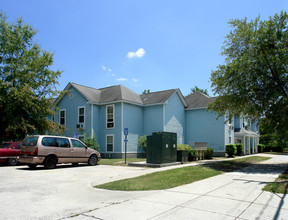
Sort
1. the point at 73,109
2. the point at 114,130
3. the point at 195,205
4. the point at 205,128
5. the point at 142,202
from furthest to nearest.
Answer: the point at 205,128 < the point at 73,109 < the point at 114,130 < the point at 142,202 < the point at 195,205

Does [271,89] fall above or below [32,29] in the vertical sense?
below

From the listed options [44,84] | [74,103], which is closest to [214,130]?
[74,103]

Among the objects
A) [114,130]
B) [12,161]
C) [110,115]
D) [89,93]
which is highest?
[89,93]

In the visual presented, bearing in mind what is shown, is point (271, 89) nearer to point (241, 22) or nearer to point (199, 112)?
point (241, 22)

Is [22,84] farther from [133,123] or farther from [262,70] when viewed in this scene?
[262,70]

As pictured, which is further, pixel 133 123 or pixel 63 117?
pixel 63 117

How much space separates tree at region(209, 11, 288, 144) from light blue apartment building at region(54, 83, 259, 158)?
10584 millimetres

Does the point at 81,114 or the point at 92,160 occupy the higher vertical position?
the point at 81,114

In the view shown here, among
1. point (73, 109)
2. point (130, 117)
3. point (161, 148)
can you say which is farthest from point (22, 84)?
point (161, 148)

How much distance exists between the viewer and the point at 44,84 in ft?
81.1

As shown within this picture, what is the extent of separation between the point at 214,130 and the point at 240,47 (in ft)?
43.9

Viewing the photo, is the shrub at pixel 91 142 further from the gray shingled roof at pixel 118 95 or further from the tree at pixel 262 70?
the tree at pixel 262 70

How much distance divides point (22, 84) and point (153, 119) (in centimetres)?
1299

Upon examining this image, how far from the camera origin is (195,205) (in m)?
6.31
